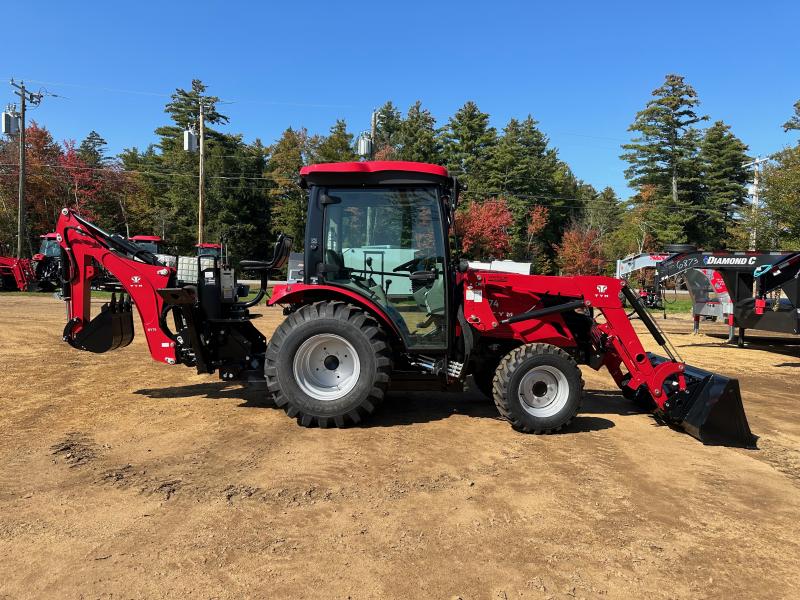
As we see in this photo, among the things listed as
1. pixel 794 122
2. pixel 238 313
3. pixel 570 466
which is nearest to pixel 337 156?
pixel 794 122

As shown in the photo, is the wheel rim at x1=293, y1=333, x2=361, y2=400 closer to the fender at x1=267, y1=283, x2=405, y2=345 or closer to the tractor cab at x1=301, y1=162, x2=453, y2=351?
the fender at x1=267, y1=283, x2=405, y2=345

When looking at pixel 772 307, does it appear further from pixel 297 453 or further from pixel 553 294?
pixel 297 453

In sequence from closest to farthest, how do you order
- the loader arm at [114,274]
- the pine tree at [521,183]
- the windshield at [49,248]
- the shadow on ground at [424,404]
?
1. the shadow on ground at [424,404]
2. the loader arm at [114,274]
3. the windshield at [49,248]
4. the pine tree at [521,183]

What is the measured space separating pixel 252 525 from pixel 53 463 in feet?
6.46

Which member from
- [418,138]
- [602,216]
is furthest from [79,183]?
[602,216]

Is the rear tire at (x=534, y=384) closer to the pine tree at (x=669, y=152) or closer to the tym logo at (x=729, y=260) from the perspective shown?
the tym logo at (x=729, y=260)

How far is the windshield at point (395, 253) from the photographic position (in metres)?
5.15

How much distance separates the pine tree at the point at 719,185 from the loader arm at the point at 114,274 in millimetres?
41749

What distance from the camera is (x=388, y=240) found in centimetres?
518

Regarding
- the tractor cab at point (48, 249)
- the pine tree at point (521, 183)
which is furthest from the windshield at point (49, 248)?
the pine tree at point (521, 183)

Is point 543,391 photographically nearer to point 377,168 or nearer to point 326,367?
point 326,367

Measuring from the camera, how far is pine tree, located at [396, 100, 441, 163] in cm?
4419

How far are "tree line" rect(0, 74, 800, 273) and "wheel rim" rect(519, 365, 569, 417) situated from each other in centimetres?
2727

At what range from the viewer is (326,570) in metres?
2.76
